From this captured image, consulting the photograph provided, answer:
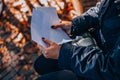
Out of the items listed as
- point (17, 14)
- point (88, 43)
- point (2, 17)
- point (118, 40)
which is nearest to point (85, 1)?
point (17, 14)

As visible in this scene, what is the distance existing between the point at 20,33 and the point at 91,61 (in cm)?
215

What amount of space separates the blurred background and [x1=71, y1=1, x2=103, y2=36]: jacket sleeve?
1.05m

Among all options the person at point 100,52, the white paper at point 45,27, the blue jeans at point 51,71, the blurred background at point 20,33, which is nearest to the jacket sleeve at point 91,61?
the person at point 100,52

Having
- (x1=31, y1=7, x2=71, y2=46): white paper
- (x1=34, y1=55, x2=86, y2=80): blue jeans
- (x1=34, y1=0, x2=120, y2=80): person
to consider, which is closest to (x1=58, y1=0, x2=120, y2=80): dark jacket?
(x1=34, y1=0, x2=120, y2=80): person

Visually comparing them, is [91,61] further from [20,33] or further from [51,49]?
[20,33]

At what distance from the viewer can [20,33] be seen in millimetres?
3496

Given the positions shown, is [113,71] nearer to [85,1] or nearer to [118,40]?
[118,40]

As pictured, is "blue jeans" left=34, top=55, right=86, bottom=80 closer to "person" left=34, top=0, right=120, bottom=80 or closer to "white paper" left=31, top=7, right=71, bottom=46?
"person" left=34, top=0, right=120, bottom=80

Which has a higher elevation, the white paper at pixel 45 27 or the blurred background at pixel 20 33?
the white paper at pixel 45 27

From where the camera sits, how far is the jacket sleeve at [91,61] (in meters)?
1.37

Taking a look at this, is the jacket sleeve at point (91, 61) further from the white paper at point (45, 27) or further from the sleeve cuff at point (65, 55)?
the white paper at point (45, 27)

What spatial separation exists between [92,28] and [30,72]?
124 centimetres

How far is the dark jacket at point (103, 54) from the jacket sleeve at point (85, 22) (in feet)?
1.00

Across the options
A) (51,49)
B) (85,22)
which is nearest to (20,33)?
(85,22)
